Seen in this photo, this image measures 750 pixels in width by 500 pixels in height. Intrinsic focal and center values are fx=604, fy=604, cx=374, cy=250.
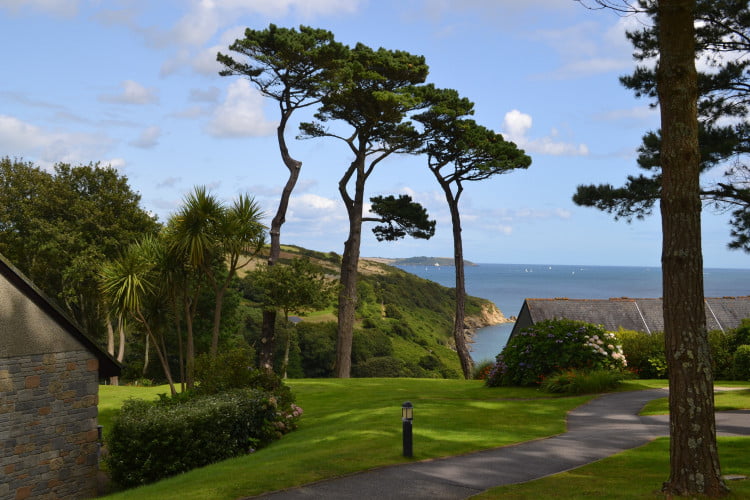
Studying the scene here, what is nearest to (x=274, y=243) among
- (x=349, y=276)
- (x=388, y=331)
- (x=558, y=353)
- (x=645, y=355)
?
(x=349, y=276)

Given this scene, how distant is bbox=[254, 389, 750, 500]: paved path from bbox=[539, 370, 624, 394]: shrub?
12.4 ft

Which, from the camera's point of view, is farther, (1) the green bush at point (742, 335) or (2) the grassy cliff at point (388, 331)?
(2) the grassy cliff at point (388, 331)

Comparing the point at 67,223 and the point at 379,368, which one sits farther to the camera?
the point at 379,368

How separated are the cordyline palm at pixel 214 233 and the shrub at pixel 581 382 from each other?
10017 mm

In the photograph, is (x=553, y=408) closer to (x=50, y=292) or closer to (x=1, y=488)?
(x=1, y=488)

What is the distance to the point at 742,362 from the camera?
20797 millimetres

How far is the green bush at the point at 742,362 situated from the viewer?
20.7 meters

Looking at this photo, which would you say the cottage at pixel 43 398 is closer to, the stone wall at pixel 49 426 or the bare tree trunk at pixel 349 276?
the stone wall at pixel 49 426

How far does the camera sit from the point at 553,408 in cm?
1508

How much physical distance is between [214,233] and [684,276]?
1497 cm

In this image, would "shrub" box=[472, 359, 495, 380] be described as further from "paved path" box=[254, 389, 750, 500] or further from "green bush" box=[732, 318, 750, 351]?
"paved path" box=[254, 389, 750, 500]

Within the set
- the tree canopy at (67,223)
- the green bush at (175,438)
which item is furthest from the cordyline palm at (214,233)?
the tree canopy at (67,223)

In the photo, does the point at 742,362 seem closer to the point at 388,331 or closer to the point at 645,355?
the point at 645,355

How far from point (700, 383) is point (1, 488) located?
13.5 meters
